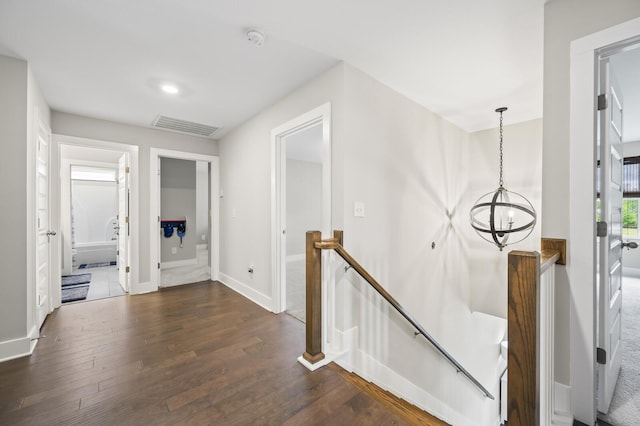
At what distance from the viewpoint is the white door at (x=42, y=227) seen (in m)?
2.50

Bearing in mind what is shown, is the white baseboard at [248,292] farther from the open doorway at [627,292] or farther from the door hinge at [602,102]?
the door hinge at [602,102]

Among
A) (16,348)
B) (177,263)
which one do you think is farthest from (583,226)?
(177,263)

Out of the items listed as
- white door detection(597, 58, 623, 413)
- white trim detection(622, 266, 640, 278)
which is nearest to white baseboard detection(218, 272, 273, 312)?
white door detection(597, 58, 623, 413)

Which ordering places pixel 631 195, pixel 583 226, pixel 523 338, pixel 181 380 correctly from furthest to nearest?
1. pixel 631 195
2. pixel 181 380
3. pixel 583 226
4. pixel 523 338

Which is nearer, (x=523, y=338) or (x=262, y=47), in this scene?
(x=523, y=338)

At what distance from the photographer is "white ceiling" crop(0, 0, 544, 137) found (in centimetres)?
170

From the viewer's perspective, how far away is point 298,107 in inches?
109

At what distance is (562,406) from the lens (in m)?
1.54

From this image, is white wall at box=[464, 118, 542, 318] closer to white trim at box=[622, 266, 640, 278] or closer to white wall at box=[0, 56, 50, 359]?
white trim at box=[622, 266, 640, 278]

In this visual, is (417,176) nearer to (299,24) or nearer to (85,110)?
(299,24)

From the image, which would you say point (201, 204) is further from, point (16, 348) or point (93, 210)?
point (16, 348)

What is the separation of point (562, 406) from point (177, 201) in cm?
621

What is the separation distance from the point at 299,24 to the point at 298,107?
954 millimetres

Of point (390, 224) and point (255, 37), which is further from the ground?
point (255, 37)
